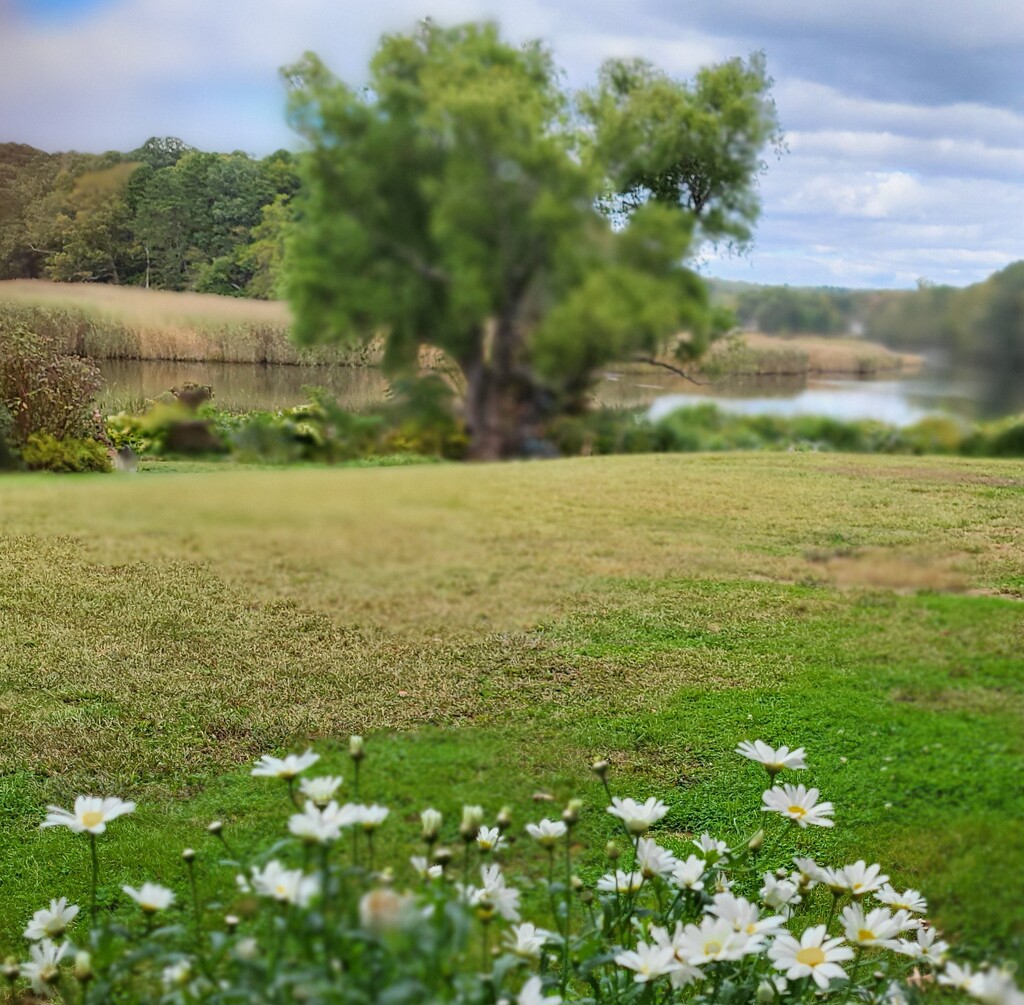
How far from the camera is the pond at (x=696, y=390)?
7.23ft

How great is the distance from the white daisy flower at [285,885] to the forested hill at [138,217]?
1.35 meters

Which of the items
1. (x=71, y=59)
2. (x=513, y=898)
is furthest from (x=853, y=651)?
(x=71, y=59)

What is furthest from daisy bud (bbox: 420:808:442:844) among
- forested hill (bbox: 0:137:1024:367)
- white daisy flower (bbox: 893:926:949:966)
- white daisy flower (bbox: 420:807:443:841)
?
forested hill (bbox: 0:137:1024:367)

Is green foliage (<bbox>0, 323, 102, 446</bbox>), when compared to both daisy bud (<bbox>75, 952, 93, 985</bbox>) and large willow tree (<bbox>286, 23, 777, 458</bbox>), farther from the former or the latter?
daisy bud (<bbox>75, 952, 93, 985</bbox>)

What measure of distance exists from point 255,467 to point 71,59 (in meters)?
1.32

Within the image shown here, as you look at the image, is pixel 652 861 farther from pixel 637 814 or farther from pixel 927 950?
pixel 927 950

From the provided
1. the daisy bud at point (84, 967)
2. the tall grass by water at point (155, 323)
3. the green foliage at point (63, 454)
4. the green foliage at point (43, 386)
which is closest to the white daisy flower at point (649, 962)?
the daisy bud at point (84, 967)

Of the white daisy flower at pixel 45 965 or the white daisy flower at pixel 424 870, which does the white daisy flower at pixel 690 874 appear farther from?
the white daisy flower at pixel 45 965

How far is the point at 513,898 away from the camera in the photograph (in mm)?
1761

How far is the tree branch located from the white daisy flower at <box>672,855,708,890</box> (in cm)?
100

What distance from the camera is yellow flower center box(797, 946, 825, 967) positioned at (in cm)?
171

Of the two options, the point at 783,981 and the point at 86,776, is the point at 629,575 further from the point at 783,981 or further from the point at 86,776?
the point at 86,776

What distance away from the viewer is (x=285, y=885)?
133cm

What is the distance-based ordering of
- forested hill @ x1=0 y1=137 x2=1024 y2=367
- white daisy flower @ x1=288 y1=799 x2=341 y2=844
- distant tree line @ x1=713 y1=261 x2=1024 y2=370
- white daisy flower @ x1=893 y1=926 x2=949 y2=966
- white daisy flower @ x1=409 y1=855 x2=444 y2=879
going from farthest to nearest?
distant tree line @ x1=713 y1=261 x2=1024 y2=370
forested hill @ x1=0 y1=137 x2=1024 y2=367
white daisy flower @ x1=893 y1=926 x2=949 y2=966
white daisy flower @ x1=409 y1=855 x2=444 y2=879
white daisy flower @ x1=288 y1=799 x2=341 y2=844
